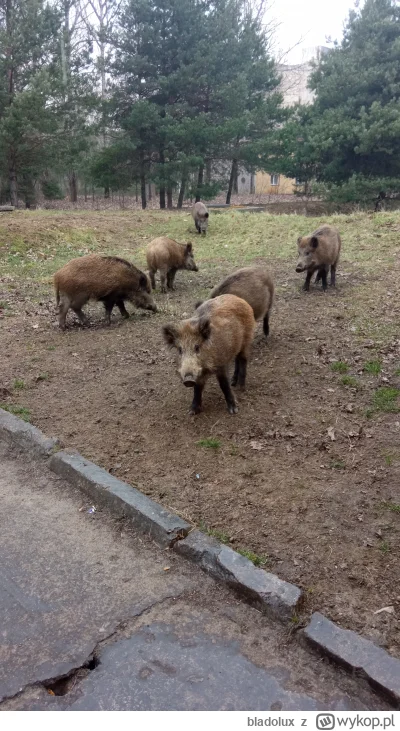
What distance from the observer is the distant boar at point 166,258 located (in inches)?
386

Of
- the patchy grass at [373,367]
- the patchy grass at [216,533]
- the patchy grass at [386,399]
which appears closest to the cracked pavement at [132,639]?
the patchy grass at [216,533]

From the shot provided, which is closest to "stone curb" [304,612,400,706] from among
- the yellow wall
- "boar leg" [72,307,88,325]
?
"boar leg" [72,307,88,325]

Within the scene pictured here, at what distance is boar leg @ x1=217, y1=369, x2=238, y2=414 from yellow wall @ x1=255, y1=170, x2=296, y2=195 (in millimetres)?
36470

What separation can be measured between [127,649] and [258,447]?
6.85 feet

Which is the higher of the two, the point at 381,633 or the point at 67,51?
the point at 67,51

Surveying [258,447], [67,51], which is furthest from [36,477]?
[67,51]

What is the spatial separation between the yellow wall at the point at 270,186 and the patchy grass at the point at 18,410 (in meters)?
36.5

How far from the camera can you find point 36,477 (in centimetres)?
418

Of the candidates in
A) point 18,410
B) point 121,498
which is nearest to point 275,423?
point 121,498

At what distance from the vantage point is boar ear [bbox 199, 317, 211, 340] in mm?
4535

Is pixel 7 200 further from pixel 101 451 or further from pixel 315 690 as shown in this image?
pixel 315 690

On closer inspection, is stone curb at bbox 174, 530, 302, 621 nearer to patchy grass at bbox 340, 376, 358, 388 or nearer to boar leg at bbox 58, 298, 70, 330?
patchy grass at bbox 340, 376, 358, 388

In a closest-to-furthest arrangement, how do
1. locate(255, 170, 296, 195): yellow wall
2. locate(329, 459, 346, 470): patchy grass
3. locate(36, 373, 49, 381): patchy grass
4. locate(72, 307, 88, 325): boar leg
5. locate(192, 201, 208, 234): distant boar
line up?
locate(329, 459, 346, 470): patchy grass → locate(36, 373, 49, 381): patchy grass → locate(72, 307, 88, 325): boar leg → locate(192, 201, 208, 234): distant boar → locate(255, 170, 296, 195): yellow wall

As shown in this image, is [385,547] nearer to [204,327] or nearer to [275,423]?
[275,423]
